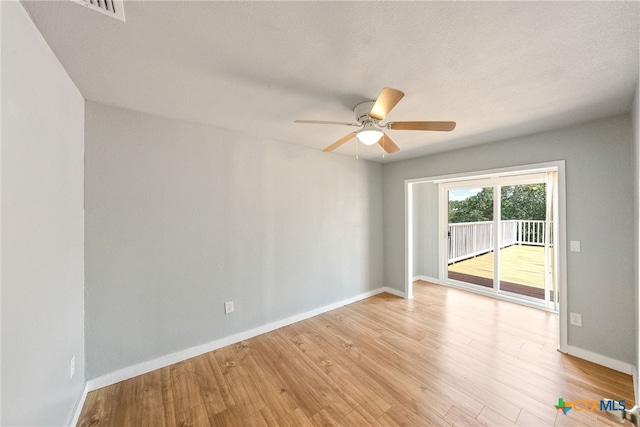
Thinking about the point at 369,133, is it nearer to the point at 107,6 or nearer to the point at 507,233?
the point at 107,6

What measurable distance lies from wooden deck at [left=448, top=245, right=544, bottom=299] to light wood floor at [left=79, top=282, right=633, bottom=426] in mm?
1291

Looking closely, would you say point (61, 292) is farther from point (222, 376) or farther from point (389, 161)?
point (389, 161)

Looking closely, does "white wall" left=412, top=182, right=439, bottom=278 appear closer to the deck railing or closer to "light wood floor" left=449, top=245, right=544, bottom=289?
the deck railing

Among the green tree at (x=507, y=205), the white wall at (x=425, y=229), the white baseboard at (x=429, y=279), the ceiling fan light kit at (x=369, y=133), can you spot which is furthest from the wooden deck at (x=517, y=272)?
the ceiling fan light kit at (x=369, y=133)

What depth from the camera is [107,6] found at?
1.02 m

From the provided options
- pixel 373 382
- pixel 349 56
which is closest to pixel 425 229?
pixel 373 382

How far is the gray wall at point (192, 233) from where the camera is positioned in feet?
6.32

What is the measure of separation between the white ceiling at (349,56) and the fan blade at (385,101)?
0.21 meters

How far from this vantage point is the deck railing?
4059 mm

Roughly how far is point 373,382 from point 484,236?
4390 millimetres

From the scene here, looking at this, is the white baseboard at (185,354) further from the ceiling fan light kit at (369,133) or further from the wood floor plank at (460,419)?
the ceiling fan light kit at (369,133)

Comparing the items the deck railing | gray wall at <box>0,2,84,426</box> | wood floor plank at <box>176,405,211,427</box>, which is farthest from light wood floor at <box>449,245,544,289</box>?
gray wall at <box>0,2,84,426</box>

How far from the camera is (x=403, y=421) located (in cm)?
160

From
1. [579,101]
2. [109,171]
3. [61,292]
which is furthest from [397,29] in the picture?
[61,292]
